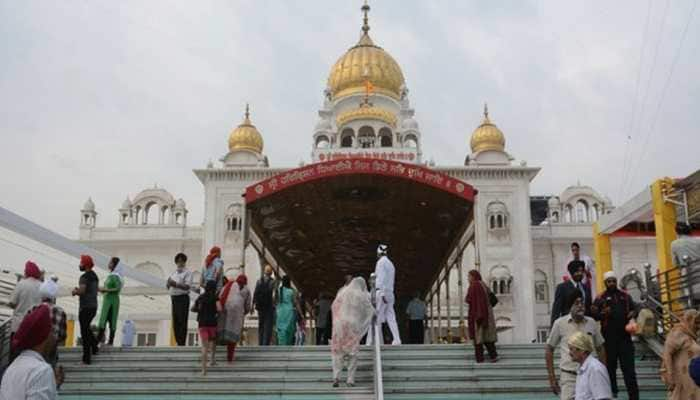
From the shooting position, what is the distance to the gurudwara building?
132 ft

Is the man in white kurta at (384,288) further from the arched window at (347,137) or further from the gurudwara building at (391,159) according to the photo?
the arched window at (347,137)

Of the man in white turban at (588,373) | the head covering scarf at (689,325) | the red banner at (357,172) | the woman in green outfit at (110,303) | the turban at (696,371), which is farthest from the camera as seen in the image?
the red banner at (357,172)

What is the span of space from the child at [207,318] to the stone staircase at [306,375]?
32 cm

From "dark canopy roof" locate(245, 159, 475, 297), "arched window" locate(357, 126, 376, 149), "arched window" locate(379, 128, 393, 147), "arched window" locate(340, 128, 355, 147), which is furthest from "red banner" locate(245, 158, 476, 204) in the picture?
"arched window" locate(340, 128, 355, 147)

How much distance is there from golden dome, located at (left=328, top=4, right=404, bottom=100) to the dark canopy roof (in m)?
23.3

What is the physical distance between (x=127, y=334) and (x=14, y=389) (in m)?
18.2

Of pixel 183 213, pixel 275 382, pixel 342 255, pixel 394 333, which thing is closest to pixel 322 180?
pixel 394 333

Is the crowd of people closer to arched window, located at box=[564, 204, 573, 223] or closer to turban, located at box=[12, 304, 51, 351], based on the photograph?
turban, located at box=[12, 304, 51, 351]

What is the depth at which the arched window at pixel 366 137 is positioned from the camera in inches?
1734

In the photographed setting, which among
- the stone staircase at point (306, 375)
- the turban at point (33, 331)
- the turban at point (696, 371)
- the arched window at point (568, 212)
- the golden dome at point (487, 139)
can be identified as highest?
the golden dome at point (487, 139)

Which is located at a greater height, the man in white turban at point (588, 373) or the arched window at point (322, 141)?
the arched window at point (322, 141)

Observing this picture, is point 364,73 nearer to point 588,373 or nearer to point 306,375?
point 306,375

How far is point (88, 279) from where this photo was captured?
10492mm

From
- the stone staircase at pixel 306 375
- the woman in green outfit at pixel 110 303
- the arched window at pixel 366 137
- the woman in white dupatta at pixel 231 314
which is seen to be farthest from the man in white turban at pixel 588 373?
the arched window at pixel 366 137
